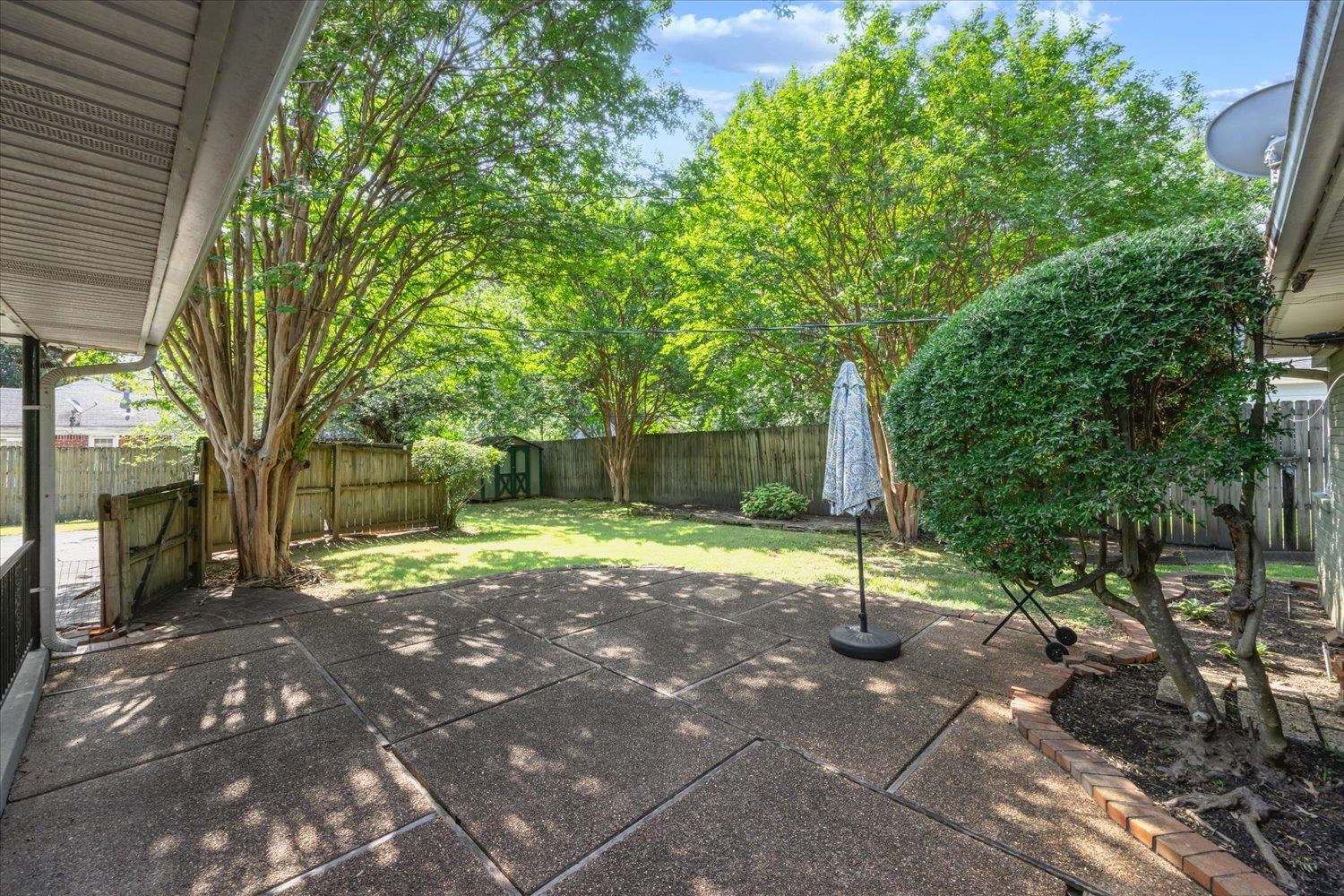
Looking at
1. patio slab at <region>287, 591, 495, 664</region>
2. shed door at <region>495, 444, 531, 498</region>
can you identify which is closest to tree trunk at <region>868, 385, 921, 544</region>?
patio slab at <region>287, 591, 495, 664</region>

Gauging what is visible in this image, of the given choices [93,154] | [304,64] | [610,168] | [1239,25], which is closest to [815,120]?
[610,168]

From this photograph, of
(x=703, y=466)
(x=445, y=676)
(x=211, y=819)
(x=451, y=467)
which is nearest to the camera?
(x=211, y=819)

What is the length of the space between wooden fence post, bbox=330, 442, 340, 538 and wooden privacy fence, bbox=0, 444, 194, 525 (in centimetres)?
220

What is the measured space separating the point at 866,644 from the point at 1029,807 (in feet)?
5.37

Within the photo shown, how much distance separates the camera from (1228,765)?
8.13 ft

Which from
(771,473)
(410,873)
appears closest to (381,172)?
(410,873)

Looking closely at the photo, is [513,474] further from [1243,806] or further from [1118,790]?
[1243,806]

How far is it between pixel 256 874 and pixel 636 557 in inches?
236

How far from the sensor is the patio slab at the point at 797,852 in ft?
6.08

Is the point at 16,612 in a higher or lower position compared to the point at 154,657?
higher

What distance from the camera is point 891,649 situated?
3863 mm

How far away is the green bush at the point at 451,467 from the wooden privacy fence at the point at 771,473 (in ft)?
18.3

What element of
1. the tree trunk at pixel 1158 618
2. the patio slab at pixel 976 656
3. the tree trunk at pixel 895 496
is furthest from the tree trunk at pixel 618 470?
the tree trunk at pixel 1158 618

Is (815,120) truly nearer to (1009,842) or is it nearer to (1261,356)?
(1261,356)
